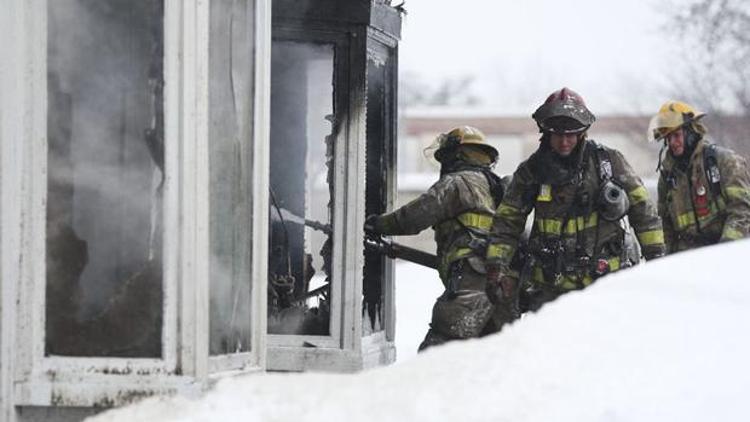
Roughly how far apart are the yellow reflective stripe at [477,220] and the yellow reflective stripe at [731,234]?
171 cm

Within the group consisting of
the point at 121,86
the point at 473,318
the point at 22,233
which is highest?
the point at 121,86

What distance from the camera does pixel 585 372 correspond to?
17.6ft

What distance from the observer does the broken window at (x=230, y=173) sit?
6.44 metres

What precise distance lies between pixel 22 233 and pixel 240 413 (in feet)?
3.97

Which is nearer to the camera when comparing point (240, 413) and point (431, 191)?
point (240, 413)

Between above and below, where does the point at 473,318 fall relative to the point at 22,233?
below

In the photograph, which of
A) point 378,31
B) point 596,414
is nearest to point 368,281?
point 378,31

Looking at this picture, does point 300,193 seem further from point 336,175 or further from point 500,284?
point 500,284

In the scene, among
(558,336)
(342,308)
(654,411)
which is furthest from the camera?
(342,308)

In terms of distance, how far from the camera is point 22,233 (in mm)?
6137

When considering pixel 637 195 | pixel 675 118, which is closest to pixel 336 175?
pixel 637 195

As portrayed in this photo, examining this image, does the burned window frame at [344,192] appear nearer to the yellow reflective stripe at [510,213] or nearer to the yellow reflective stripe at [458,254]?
the yellow reflective stripe at [458,254]

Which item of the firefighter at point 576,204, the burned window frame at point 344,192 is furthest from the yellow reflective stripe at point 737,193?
the burned window frame at point 344,192

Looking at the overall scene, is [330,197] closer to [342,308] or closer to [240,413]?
[342,308]
